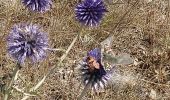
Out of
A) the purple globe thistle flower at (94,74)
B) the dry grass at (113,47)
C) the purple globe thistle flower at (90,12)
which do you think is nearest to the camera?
the purple globe thistle flower at (94,74)

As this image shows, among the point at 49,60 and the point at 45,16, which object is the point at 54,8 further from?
the point at 49,60

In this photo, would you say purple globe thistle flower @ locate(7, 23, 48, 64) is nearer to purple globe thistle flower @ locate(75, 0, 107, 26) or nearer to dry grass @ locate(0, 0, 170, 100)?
purple globe thistle flower @ locate(75, 0, 107, 26)

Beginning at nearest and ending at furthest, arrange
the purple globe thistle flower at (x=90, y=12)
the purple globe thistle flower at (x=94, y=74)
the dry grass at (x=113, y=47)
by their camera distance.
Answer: the purple globe thistle flower at (x=94, y=74)
the purple globe thistle flower at (x=90, y=12)
the dry grass at (x=113, y=47)

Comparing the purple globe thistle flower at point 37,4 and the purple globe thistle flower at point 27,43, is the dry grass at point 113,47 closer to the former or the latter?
the purple globe thistle flower at point 37,4

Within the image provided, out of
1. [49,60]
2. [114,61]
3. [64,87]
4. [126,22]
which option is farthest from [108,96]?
[114,61]

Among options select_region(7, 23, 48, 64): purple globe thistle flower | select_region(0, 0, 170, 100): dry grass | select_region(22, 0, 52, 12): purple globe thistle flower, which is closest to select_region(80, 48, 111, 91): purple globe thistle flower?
select_region(7, 23, 48, 64): purple globe thistle flower

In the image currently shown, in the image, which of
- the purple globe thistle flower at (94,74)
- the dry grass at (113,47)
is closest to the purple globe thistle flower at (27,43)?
the purple globe thistle flower at (94,74)

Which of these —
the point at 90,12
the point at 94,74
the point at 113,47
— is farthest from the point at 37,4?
the point at 113,47
